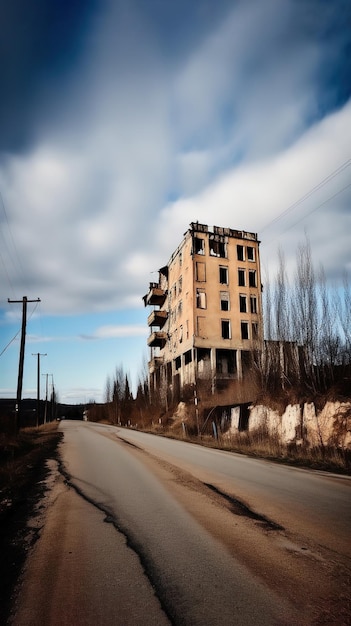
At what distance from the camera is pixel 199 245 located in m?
46.3

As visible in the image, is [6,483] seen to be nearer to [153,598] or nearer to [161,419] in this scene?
[153,598]

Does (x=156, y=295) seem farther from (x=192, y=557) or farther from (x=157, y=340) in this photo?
(x=192, y=557)

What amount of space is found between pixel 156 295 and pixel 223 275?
13.2 m

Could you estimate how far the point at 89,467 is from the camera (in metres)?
11.7

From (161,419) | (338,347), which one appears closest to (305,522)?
(338,347)

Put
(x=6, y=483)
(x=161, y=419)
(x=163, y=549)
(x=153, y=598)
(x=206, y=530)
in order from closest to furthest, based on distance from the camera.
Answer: (x=153, y=598), (x=163, y=549), (x=206, y=530), (x=6, y=483), (x=161, y=419)

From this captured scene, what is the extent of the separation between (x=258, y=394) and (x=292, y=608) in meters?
19.7

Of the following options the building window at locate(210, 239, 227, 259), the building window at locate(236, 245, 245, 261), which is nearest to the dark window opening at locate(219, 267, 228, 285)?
the building window at locate(210, 239, 227, 259)

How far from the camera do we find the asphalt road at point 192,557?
3.19m

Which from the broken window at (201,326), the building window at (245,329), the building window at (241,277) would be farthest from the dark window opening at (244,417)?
the building window at (241,277)

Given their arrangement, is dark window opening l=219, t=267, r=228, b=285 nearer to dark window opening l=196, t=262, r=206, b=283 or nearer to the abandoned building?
the abandoned building

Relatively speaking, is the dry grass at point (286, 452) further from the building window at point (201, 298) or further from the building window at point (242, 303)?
the building window at point (242, 303)

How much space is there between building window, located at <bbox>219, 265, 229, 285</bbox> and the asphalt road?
3881 centimetres

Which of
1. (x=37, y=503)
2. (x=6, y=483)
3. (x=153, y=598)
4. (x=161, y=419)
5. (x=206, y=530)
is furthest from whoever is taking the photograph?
(x=161, y=419)
